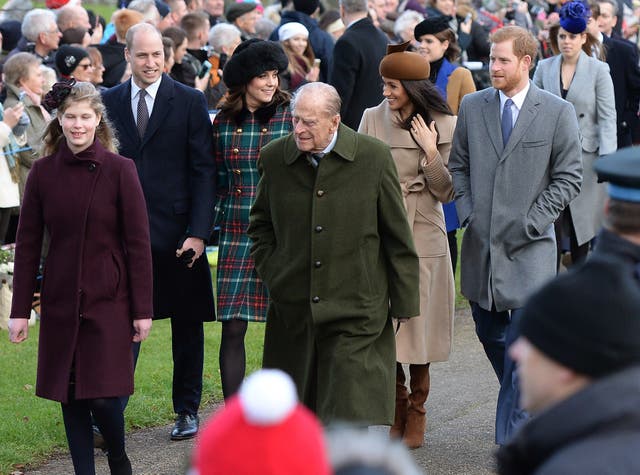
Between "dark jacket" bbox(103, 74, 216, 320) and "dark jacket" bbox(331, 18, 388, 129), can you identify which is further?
"dark jacket" bbox(331, 18, 388, 129)

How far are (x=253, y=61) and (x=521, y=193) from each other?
1.58 m

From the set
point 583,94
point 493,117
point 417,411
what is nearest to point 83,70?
point 583,94

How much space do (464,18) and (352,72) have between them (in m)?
5.73

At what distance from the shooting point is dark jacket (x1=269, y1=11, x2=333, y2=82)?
1298cm

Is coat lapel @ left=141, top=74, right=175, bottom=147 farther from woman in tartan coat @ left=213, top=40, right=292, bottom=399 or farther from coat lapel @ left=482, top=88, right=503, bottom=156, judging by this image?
coat lapel @ left=482, top=88, right=503, bottom=156

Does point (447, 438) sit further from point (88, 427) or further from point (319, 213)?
point (88, 427)

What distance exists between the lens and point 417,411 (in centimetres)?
683

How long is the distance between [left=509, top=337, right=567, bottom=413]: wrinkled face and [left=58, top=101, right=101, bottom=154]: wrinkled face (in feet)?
11.9

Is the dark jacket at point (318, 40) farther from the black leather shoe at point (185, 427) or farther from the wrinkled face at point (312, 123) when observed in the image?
the wrinkled face at point (312, 123)

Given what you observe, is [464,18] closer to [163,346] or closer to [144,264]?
[163,346]

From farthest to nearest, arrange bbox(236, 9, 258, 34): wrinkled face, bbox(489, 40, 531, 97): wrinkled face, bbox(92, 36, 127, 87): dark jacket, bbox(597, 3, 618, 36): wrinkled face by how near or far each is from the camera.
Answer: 1. bbox(236, 9, 258, 34): wrinkled face
2. bbox(597, 3, 618, 36): wrinkled face
3. bbox(92, 36, 127, 87): dark jacket
4. bbox(489, 40, 531, 97): wrinkled face

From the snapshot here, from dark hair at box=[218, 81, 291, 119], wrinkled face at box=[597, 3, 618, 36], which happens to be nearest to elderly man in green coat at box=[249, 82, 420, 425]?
dark hair at box=[218, 81, 291, 119]

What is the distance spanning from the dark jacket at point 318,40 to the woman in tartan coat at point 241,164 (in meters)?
6.05

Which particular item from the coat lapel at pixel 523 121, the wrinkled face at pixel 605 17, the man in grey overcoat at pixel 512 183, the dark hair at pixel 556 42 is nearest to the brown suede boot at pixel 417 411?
the man in grey overcoat at pixel 512 183
